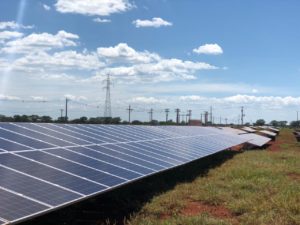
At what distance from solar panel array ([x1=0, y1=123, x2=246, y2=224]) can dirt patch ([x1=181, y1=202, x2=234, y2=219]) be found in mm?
1270

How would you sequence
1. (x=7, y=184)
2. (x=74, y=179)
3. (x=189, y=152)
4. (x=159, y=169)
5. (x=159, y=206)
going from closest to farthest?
1. (x=7, y=184)
2. (x=74, y=179)
3. (x=159, y=206)
4. (x=159, y=169)
5. (x=189, y=152)

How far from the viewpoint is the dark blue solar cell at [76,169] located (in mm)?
9766

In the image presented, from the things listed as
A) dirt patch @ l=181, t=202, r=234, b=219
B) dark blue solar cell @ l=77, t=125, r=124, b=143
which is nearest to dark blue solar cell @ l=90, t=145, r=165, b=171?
dirt patch @ l=181, t=202, r=234, b=219

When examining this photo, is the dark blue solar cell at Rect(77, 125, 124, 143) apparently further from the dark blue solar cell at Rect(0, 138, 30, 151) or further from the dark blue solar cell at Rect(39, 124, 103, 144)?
the dark blue solar cell at Rect(0, 138, 30, 151)

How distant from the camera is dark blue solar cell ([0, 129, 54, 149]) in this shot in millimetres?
11281

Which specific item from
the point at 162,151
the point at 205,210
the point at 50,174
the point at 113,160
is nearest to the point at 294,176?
the point at 162,151

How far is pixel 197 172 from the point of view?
19.1 m

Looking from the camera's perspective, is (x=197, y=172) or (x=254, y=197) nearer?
(x=254, y=197)

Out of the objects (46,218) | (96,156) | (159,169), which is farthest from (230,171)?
(46,218)

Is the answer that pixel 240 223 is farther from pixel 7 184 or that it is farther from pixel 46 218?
pixel 7 184

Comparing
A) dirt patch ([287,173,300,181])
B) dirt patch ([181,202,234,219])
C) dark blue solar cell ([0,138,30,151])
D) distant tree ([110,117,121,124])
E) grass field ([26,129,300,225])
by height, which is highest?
dark blue solar cell ([0,138,30,151])

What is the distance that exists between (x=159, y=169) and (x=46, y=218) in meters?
3.69

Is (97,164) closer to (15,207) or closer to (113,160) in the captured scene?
(113,160)

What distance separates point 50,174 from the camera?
9.02 m
